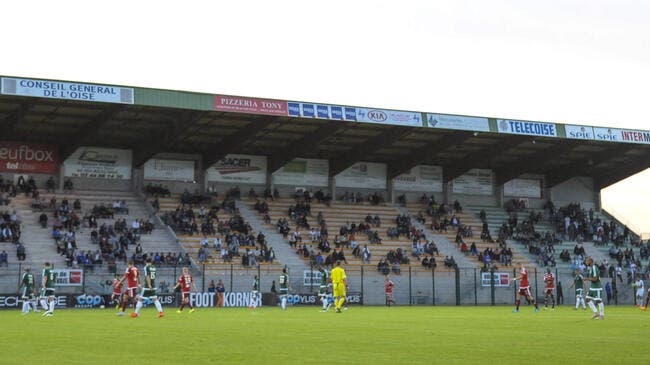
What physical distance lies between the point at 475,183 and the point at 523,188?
454 centimetres

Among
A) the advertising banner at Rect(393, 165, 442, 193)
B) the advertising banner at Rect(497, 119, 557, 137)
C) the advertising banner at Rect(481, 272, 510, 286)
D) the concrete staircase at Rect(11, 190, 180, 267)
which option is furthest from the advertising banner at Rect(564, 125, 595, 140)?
the concrete staircase at Rect(11, 190, 180, 267)

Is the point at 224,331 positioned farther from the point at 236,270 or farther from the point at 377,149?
the point at 377,149

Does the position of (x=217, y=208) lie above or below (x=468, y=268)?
above

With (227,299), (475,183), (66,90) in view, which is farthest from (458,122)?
(66,90)

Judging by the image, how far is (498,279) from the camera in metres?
56.1

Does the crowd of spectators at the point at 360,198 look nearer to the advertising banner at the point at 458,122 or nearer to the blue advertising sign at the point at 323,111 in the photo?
the advertising banner at the point at 458,122

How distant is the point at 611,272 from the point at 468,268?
1144cm

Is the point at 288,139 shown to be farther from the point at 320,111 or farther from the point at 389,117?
the point at 389,117

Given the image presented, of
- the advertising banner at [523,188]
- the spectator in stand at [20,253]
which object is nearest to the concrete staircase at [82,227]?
the spectator in stand at [20,253]

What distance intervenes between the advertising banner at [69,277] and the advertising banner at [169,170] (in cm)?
1489

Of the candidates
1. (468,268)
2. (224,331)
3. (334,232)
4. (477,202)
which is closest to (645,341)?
(224,331)

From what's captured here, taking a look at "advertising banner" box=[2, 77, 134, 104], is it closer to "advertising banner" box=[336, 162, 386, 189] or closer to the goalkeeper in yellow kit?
the goalkeeper in yellow kit

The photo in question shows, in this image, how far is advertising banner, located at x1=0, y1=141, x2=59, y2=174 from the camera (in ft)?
180

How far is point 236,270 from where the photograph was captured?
161 ft
